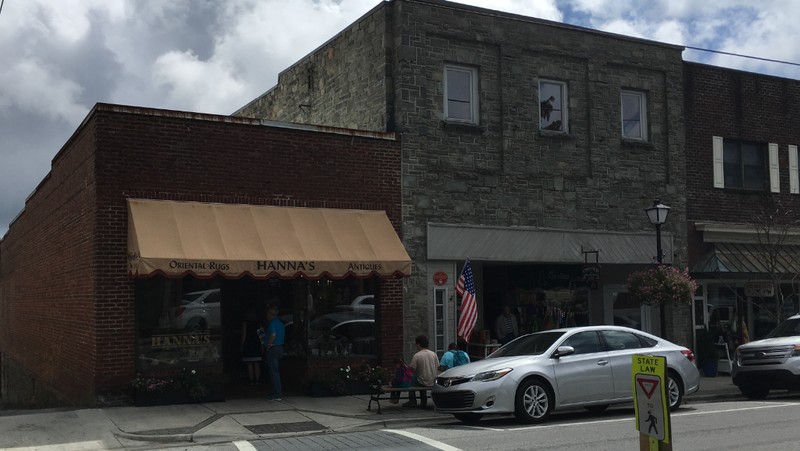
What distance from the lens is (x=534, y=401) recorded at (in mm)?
12844

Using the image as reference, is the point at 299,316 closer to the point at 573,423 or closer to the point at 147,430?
the point at 147,430

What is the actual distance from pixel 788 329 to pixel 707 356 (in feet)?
12.7

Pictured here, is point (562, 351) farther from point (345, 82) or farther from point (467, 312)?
point (345, 82)

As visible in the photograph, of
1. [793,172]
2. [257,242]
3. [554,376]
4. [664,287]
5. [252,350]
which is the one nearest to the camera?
[554,376]

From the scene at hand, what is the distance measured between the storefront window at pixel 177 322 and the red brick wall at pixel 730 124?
12.9m

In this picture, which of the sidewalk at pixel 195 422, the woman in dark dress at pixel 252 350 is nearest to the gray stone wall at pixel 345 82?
the woman in dark dress at pixel 252 350

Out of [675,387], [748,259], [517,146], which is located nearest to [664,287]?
[675,387]

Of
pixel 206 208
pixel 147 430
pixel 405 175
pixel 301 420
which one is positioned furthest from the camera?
pixel 405 175

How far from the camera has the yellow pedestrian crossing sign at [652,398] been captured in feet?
20.4

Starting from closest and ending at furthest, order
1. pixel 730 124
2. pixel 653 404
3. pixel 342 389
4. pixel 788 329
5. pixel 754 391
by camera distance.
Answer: pixel 653 404 < pixel 342 389 < pixel 754 391 < pixel 788 329 < pixel 730 124

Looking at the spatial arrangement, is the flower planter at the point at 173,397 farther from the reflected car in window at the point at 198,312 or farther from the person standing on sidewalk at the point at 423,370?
the person standing on sidewalk at the point at 423,370

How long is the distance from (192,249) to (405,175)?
5.38 metres

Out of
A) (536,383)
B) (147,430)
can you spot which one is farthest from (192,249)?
(536,383)

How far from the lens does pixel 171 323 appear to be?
50.1 ft
